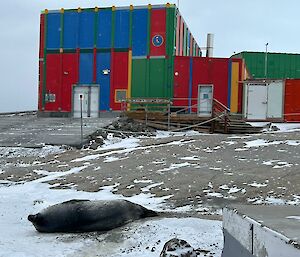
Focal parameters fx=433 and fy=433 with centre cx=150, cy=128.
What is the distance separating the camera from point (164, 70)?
87.6ft

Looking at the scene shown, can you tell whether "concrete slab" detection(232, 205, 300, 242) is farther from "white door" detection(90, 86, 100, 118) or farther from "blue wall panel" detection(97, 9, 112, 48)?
"blue wall panel" detection(97, 9, 112, 48)

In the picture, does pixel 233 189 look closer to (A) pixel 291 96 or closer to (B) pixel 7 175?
(B) pixel 7 175

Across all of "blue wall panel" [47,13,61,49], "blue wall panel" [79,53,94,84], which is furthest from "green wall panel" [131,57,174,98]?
"blue wall panel" [47,13,61,49]

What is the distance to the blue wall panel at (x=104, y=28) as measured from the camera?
27719mm

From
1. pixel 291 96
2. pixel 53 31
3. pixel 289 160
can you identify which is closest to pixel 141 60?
pixel 53 31

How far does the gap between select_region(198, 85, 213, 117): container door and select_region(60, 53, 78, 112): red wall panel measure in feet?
27.1

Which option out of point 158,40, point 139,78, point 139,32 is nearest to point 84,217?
point 139,78

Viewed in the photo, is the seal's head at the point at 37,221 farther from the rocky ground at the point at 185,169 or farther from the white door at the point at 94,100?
the white door at the point at 94,100

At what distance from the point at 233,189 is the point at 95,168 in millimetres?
4409

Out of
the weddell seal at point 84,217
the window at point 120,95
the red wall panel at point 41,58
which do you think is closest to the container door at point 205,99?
the window at point 120,95

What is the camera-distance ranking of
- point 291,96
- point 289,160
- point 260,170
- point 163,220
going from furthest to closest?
point 291,96 → point 289,160 → point 260,170 → point 163,220

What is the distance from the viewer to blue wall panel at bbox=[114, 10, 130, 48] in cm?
Result: 2741

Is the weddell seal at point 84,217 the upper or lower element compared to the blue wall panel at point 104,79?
lower

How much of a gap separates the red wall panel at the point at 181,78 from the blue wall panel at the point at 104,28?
15.6 ft
